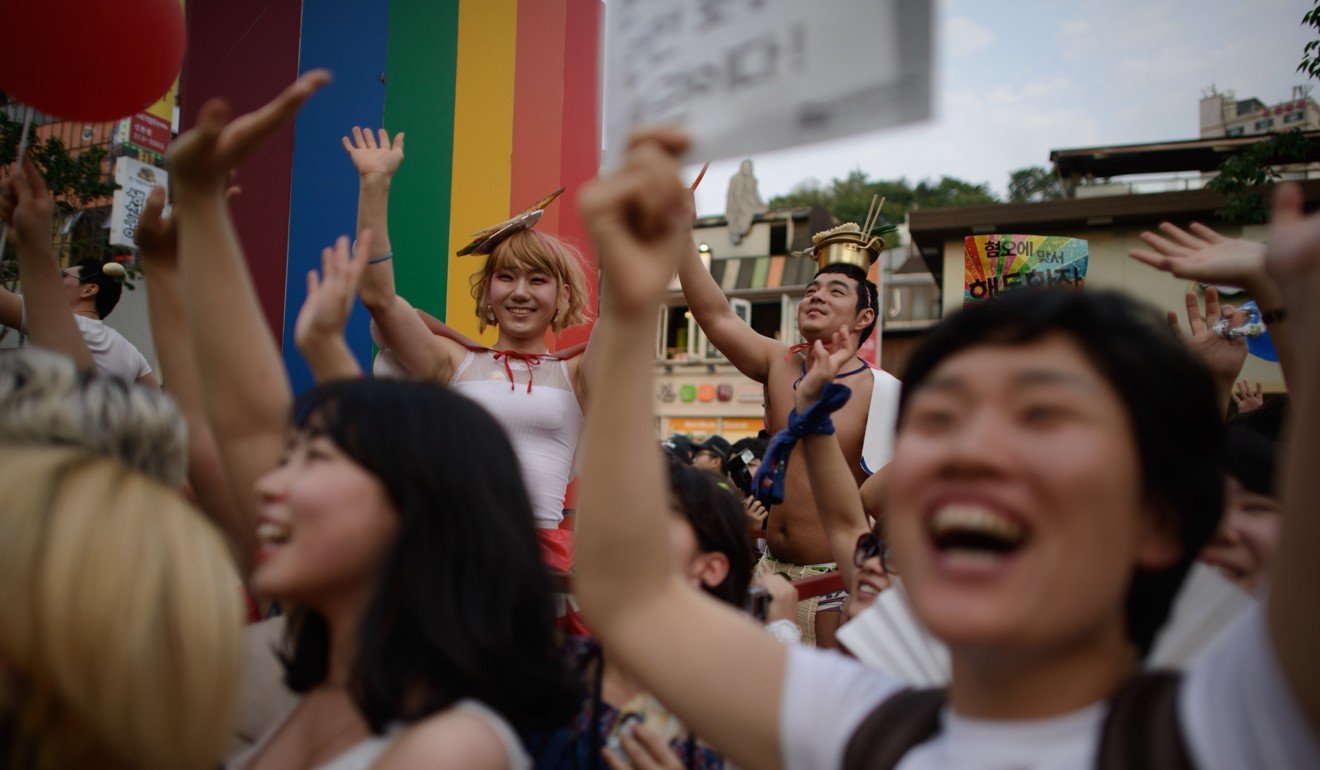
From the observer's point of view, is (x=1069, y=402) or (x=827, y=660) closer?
(x=1069, y=402)

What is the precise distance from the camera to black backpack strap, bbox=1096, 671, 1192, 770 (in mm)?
988

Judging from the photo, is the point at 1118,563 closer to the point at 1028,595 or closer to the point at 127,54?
the point at 1028,595

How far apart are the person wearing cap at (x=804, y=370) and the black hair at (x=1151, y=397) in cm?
239

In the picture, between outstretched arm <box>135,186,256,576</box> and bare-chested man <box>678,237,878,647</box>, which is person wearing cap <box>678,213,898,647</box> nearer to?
bare-chested man <box>678,237,878,647</box>

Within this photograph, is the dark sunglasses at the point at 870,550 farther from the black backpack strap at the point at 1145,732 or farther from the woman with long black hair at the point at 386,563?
the black backpack strap at the point at 1145,732

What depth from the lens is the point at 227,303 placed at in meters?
1.80

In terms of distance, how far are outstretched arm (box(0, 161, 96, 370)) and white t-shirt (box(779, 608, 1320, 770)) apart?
7.58 feet

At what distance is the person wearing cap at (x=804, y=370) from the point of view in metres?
3.88

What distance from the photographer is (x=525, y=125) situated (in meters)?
4.17

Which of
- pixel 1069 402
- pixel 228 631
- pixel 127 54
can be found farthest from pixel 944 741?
pixel 127 54

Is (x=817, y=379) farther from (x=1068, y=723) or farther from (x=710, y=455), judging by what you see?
(x=710, y=455)

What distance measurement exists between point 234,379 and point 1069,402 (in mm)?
1473

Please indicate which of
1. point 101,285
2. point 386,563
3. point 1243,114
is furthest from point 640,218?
point 1243,114

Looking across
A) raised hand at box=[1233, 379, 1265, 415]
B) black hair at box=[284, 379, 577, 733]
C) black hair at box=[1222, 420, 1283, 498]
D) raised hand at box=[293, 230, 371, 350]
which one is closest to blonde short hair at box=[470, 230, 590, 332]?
raised hand at box=[293, 230, 371, 350]
